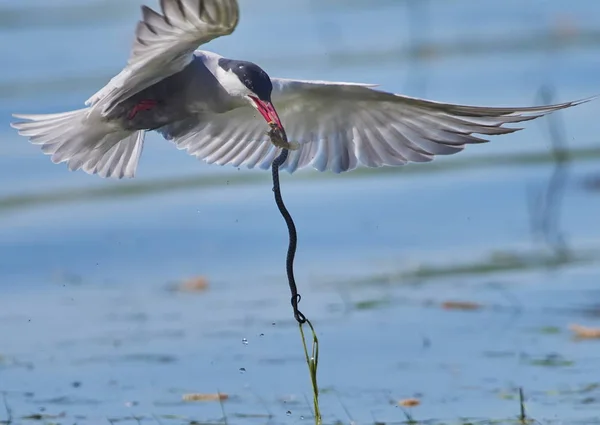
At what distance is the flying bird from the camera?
249 inches

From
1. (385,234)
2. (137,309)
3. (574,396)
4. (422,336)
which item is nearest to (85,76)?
(385,234)

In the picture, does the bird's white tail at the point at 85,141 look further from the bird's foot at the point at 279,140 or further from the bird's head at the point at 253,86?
the bird's foot at the point at 279,140

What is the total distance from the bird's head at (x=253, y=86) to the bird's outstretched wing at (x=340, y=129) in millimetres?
390

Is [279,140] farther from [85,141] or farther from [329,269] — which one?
[329,269]

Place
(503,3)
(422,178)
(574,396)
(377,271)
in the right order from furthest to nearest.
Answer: (503,3)
(422,178)
(377,271)
(574,396)

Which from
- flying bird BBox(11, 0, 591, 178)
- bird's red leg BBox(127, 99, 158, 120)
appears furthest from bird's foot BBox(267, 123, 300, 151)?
bird's red leg BBox(127, 99, 158, 120)

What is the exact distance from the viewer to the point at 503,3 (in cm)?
1750

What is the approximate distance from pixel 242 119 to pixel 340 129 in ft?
1.54

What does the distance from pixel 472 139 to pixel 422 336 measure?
1.26 metres

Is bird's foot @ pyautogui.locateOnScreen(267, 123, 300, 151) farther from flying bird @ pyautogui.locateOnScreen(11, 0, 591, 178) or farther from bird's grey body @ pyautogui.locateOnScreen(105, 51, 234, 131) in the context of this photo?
bird's grey body @ pyautogui.locateOnScreen(105, 51, 234, 131)

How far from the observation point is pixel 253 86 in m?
6.29

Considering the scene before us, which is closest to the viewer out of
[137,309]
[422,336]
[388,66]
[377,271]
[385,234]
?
[422,336]

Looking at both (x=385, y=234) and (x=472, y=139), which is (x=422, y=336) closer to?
(x=472, y=139)

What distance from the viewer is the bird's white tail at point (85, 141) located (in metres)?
7.00
